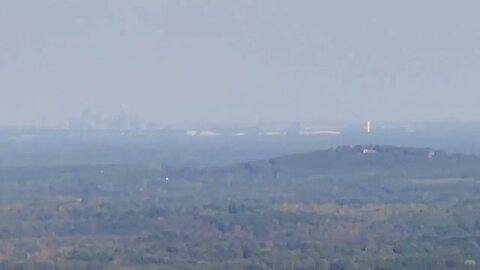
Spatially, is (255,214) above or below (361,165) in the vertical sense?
below

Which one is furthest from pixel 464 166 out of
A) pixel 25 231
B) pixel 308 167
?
pixel 25 231

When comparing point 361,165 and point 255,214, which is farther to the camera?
point 361,165

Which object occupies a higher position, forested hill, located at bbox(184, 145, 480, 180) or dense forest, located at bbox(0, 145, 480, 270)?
forested hill, located at bbox(184, 145, 480, 180)

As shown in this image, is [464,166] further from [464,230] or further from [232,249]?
[232,249]

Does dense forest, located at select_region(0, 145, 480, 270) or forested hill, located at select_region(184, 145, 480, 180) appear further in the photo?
forested hill, located at select_region(184, 145, 480, 180)
